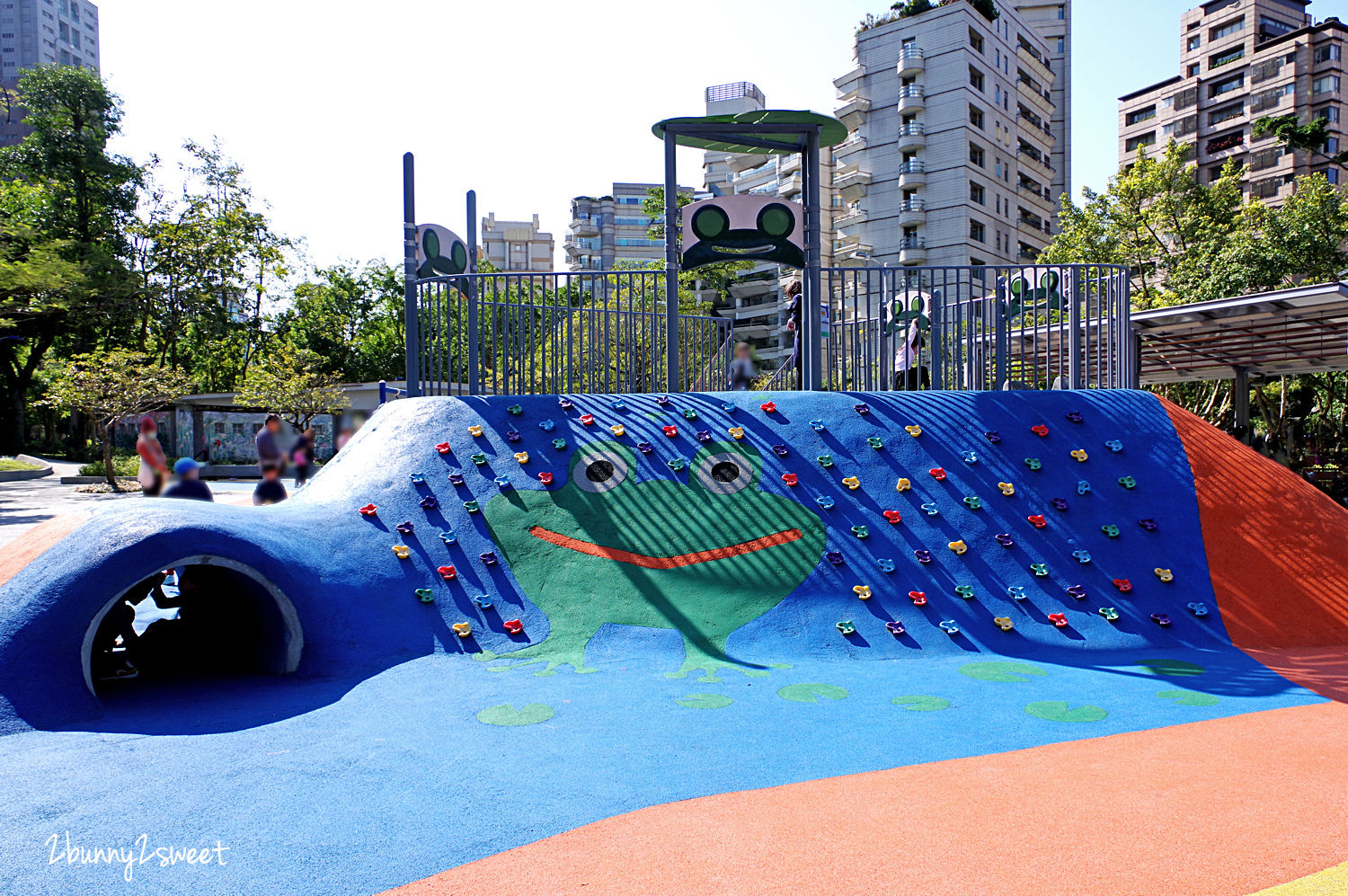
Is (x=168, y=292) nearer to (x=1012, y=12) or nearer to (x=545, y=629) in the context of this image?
(x=545, y=629)

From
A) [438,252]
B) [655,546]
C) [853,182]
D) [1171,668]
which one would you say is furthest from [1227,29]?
[655,546]

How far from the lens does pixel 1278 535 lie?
8.59m

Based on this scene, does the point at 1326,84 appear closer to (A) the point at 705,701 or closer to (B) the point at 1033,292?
(B) the point at 1033,292

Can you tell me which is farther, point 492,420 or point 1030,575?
point 492,420

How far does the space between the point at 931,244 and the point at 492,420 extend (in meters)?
46.5

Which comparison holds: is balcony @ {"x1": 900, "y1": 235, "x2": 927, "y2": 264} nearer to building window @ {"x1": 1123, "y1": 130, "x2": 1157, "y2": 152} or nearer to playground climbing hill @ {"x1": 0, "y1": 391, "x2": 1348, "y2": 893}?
building window @ {"x1": 1123, "y1": 130, "x2": 1157, "y2": 152}

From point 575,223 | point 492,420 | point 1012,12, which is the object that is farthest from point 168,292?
point 575,223

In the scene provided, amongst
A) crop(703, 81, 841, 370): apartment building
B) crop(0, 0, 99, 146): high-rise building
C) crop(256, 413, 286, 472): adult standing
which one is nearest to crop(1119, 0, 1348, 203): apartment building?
crop(703, 81, 841, 370): apartment building

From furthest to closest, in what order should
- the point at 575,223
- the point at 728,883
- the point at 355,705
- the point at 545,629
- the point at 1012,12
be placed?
the point at 575,223
the point at 1012,12
the point at 545,629
the point at 355,705
the point at 728,883

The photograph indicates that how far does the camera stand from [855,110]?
5250cm

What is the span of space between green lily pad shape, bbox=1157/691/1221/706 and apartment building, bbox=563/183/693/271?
291 feet

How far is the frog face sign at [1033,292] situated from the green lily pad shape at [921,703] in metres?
5.43

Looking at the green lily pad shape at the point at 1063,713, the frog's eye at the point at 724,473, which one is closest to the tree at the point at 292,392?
the frog's eye at the point at 724,473

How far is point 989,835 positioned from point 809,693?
247 cm
